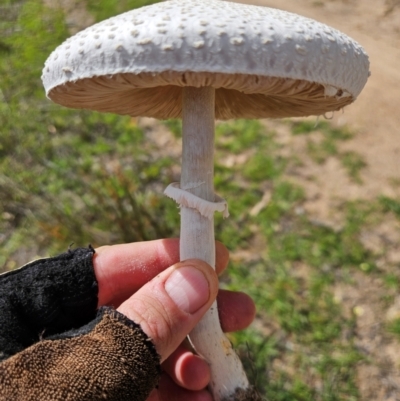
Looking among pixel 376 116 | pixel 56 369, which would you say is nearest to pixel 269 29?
pixel 56 369

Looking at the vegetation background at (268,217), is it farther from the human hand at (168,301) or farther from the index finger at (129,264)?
the index finger at (129,264)

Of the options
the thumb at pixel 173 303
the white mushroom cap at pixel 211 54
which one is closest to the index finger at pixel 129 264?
the thumb at pixel 173 303

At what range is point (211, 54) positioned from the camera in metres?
1.17

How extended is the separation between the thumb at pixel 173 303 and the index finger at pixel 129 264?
54 centimetres

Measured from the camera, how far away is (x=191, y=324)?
5.54 feet

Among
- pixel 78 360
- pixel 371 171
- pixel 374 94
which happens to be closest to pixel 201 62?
pixel 78 360

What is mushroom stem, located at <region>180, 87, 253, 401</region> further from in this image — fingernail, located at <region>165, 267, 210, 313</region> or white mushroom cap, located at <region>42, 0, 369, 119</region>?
white mushroom cap, located at <region>42, 0, 369, 119</region>

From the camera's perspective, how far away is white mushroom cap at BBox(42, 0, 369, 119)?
118cm

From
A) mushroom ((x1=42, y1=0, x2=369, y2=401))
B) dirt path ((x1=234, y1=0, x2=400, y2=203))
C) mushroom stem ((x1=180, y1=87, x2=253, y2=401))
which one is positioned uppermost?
mushroom ((x1=42, y1=0, x2=369, y2=401))

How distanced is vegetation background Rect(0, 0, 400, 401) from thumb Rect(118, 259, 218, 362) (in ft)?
1.94

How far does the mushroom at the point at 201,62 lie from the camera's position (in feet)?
3.89

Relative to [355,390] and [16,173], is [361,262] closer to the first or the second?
[355,390]

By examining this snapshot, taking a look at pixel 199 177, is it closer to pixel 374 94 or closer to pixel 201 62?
pixel 201 62

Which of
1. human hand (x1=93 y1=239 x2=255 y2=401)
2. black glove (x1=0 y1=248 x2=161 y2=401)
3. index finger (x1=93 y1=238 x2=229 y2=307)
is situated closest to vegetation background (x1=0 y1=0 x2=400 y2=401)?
human hand (x1=93 y1=239 x2=255 y2=401)
